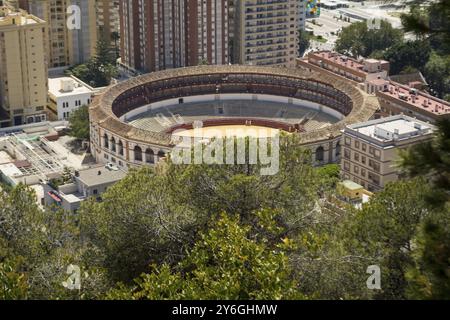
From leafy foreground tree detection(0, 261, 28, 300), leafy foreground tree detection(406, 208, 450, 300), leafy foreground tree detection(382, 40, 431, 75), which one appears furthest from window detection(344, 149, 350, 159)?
leafy foreground tree detection(406, 208, 450, 300)

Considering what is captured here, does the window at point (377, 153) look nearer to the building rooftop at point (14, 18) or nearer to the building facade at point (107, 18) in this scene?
the building rooftop at point (14, 18)

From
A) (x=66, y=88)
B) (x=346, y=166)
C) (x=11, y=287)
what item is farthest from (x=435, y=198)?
(x=66, y=88)

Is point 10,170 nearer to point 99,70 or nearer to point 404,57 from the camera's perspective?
point 99,70

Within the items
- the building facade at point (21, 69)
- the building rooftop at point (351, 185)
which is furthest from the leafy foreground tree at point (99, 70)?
the building rooftop at point (351, 185)

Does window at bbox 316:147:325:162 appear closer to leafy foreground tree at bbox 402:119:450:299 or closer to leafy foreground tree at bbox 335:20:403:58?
leafy foreground tree at bbox 335:20:403:58
